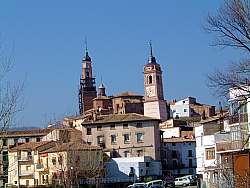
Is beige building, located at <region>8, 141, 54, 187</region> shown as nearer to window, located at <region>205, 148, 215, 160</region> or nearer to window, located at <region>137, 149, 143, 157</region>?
window, located at <region>137, 149, 143, 157</region>

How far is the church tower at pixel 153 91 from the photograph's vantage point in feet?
459

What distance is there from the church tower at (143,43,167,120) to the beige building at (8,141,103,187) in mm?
50351

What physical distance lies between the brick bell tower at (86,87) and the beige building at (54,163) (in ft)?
247

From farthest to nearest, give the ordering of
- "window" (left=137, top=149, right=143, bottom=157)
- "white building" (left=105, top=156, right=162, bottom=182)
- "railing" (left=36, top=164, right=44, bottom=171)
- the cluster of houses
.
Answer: "window" (left=137, top=149, right=143, bottom=157), "railing" (left=36, top=164, right=44, bottom=171), "white building" (left=105, top=156, right=162, bottom=182), the cluster of houses

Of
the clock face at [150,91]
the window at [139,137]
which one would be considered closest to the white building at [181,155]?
the window at [139,137]

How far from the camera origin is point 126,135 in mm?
95188

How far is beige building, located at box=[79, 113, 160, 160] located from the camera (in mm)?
94312

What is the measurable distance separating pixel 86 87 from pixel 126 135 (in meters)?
79.9

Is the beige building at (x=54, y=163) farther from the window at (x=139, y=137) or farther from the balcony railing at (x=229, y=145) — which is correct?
the balcony railing at (x=229, y=145)

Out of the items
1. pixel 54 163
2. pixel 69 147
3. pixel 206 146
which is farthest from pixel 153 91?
pixel 206 146

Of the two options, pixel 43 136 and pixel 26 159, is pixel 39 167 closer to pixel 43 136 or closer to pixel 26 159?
pixel 26 159

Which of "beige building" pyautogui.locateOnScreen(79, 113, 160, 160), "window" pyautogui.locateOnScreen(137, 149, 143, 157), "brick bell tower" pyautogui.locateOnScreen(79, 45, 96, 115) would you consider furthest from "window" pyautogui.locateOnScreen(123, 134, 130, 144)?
"brick bell tower" pyautogui.locateOnScreen(79, 45, 96, 115)

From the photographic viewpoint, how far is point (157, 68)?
148m

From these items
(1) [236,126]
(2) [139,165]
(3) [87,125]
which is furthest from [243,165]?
(3) [87,125]
